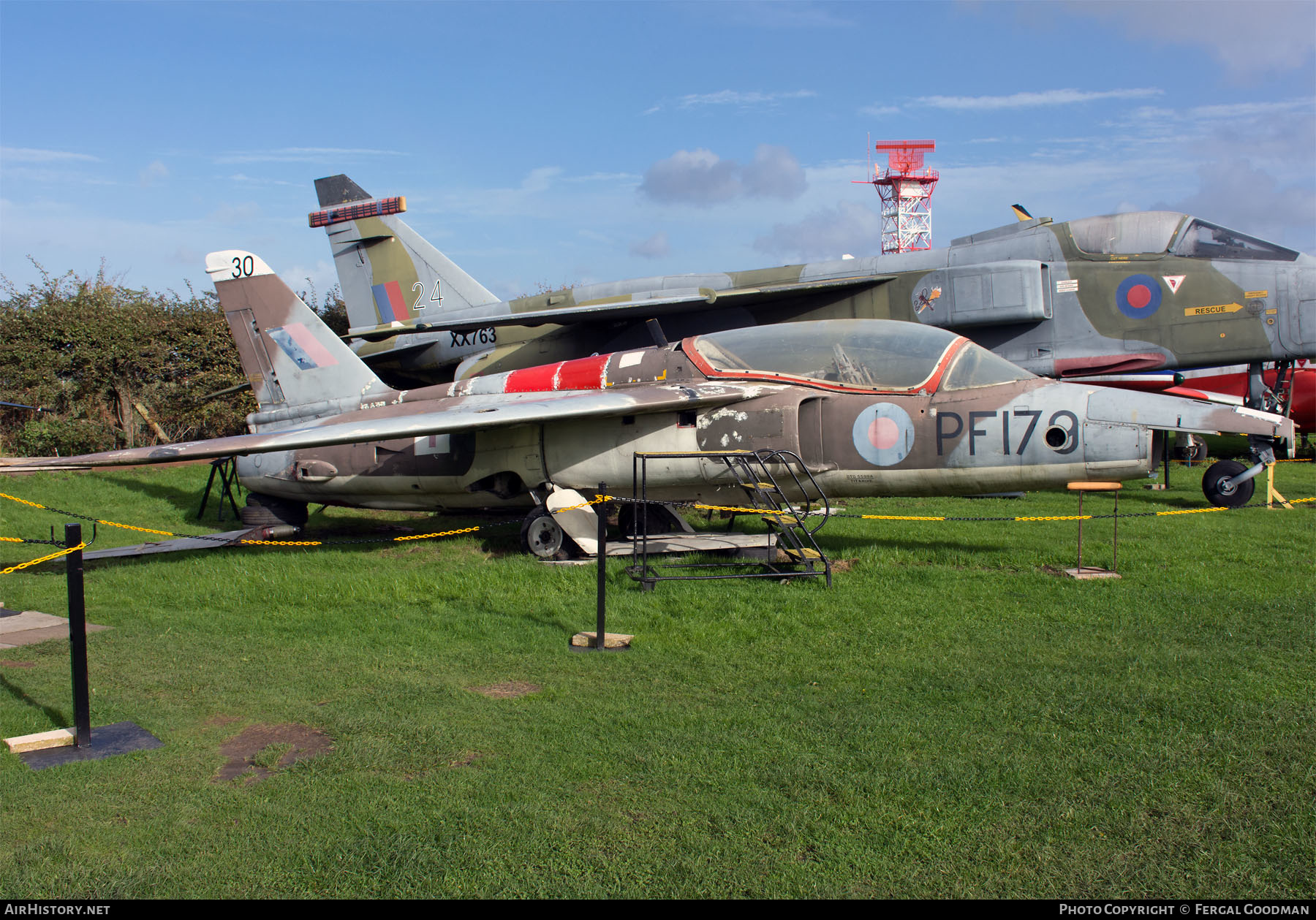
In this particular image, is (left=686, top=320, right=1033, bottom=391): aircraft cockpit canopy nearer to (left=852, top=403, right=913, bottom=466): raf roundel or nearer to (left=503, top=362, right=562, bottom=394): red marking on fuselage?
(left=852, top=403, right=913, bottom=466): raf roundel

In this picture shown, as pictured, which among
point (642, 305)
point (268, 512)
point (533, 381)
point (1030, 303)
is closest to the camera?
point (533, 381)

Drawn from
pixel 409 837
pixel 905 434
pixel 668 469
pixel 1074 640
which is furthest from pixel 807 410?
pixel 409 837

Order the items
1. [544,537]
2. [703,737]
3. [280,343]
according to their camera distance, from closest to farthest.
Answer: [703,737] < [544,537] < [280,343]

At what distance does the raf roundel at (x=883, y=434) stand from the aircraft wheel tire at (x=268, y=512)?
7.55 m

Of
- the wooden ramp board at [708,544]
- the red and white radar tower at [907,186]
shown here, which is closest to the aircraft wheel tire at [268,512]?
the wooden ramp board at [708,544]

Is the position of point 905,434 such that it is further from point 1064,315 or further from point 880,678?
point 1064,315

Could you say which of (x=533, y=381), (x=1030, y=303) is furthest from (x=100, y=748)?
(x=1030, y=303)

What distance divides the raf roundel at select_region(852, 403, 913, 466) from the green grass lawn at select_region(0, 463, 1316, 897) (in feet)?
3.64

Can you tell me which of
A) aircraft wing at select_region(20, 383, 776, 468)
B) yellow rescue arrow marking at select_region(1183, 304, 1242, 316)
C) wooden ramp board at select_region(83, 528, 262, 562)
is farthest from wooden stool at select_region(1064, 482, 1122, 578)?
wooden ramp board at select_region(83, 528, 262, 562)

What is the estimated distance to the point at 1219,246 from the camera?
40.8ft

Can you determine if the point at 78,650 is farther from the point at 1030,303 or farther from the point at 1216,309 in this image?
the point at 1216,309

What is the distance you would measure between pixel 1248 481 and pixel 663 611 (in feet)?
29.4

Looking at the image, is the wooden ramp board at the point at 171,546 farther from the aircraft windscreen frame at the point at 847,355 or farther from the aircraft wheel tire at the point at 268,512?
the aircraft windscreen frame at the point at 847,355

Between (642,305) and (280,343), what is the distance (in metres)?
5.25
